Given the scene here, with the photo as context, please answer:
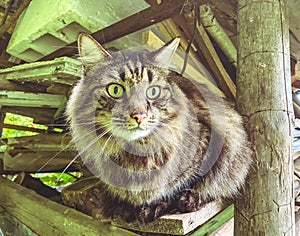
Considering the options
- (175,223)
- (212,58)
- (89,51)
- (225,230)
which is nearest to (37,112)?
(212,58)

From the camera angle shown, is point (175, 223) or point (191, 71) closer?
point (175, 223)

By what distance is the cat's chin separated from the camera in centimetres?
73

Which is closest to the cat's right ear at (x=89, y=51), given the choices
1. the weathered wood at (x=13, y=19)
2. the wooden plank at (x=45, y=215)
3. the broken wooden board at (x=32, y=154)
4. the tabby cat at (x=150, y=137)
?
the tabby cat at (x=150, y=137)

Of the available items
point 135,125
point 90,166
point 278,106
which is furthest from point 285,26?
point 90,166

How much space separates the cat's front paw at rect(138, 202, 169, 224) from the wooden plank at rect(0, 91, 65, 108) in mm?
896

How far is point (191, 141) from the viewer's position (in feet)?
2.74

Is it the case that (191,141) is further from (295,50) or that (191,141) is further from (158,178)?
(295,50)

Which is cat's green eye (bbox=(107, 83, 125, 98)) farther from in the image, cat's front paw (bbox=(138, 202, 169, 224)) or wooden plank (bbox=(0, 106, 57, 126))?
wooden plank (bbox=(0, 106, 57, 126))

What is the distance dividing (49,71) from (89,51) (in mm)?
313

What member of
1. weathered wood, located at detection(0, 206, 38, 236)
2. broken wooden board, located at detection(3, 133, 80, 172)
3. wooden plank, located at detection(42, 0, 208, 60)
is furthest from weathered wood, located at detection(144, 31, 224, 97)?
weathered wood, located at detection(0, 206, 38, 236)

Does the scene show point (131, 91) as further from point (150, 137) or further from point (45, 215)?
point (45, 215)

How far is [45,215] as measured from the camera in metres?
1.47

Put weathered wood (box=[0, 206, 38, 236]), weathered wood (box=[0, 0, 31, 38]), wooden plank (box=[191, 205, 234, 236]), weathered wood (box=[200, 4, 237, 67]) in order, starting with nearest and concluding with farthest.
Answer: wooden plank (box=[191, 205, 234, 236]) < weathered wood (box=[200, 4, 237, 67]) < weathered wood (box=[0, 0, 31, 38]) < weathered wood (box=[0, 206, 38, 236])

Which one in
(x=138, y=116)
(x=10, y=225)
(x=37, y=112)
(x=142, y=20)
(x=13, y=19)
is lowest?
(x=10, y=225)
